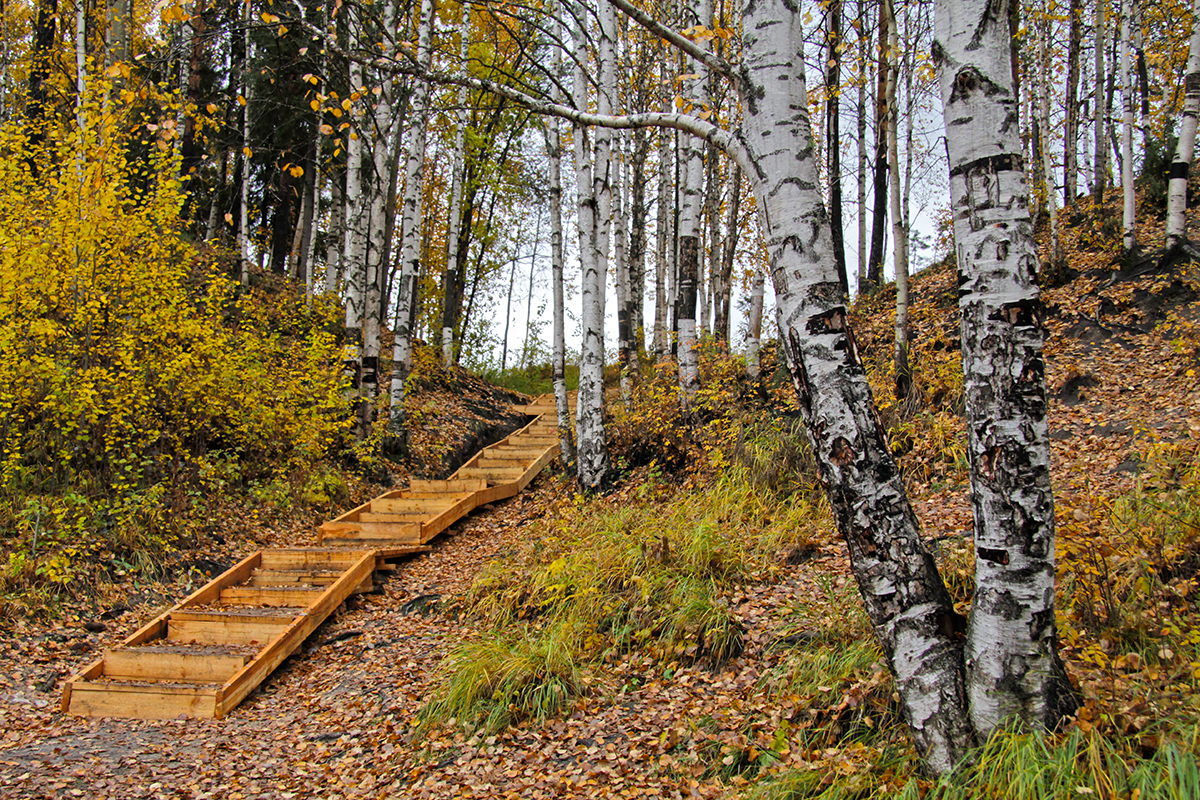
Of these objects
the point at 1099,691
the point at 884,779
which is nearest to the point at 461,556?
the point at 884,779

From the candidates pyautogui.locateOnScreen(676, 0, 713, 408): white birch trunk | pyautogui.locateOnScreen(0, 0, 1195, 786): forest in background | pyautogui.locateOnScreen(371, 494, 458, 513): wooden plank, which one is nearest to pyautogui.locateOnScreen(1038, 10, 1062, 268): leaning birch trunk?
pyautogui.locateOnScreen(0, 0, 1195, 786): forest in background

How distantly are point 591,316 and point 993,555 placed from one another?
610 cm

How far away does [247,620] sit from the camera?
5129 millimetres

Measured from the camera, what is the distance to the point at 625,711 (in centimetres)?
358

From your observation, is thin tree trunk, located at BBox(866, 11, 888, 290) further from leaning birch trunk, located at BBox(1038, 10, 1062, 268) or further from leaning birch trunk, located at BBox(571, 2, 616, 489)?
leaning birch trunk, located at BBox(571, 2, 616, 489)

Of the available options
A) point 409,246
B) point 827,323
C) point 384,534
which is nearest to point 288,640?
point 384,534

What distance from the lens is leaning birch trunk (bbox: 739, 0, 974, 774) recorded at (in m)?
2.32

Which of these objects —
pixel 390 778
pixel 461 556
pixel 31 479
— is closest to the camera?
pixel 390 778

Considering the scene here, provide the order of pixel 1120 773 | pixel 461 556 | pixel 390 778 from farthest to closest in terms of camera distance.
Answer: pixel 461 556
pixel 390 778
pixel 1120 773

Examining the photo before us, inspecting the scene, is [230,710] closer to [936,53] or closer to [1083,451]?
[936,53]

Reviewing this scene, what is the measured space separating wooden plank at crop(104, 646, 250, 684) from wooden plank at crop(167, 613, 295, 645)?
19.3 inches

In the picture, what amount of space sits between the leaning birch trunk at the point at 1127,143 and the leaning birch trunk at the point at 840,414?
29.0 ft

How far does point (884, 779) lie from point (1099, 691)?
2.75 feet

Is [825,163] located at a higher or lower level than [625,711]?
higher
